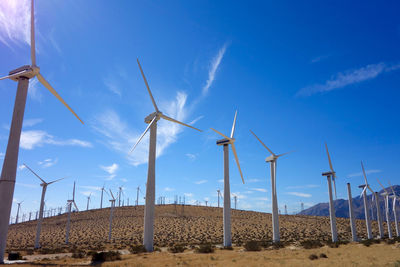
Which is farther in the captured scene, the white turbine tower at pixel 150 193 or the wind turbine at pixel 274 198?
the wind turbine at pixel 274 198

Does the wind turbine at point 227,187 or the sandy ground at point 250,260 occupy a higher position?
the wind turbine at point 227,187

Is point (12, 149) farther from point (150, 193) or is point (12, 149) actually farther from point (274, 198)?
point (274, 198)

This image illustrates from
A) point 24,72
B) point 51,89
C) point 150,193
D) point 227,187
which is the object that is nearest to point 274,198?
point 227,187

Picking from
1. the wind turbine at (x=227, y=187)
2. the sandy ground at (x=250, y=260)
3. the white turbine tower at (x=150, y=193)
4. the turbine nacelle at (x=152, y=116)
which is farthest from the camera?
the wind turbine at (x=227, y=187)

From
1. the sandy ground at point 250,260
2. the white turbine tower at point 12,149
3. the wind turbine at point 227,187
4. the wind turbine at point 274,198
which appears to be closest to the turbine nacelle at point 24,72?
the white turbine tower at point 12,149

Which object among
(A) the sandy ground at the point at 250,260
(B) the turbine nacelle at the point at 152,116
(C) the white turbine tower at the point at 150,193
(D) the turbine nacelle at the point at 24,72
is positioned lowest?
(A) the sandy ground at the point at 250,260

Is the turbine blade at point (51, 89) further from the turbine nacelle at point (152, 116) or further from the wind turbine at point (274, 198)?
the wind turbine at point (274, 198)

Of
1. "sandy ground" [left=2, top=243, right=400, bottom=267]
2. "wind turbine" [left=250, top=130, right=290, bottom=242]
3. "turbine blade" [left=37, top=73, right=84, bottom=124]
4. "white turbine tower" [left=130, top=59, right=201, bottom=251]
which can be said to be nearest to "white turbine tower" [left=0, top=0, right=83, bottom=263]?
"turbine blade" [left=37, top=73, right=84, bottom=124]

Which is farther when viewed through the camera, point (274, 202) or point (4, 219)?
point (274, 202)

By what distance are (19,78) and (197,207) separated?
13980 centimetres

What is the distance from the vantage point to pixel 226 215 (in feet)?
135

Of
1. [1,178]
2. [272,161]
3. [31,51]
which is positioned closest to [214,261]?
[1,178]

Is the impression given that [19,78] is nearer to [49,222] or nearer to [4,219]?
[4,219]

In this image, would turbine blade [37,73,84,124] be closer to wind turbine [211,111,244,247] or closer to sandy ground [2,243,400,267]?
sandy ground [2,243,400,267]
